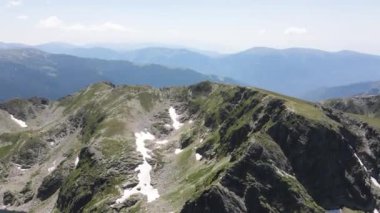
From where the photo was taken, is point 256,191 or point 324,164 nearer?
point 256,191

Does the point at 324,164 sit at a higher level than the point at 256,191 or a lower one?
higher

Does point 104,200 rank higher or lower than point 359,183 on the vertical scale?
lower

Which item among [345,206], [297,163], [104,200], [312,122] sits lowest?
[104,200]

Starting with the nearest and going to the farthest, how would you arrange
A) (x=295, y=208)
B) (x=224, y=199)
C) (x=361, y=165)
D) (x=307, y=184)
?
(x=224, y=199), (x=295, y=208), (x=307, y=184), (x=361, y=165)

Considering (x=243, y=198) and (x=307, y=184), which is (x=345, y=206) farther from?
(x=243, y=198)

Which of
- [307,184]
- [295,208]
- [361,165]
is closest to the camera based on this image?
[295,208]

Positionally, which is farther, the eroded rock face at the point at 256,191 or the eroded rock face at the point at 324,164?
the eroded rock face at the point at 324,164

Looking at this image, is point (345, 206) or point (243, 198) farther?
point (345, 206)

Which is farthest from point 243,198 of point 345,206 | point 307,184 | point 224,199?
point 345,206

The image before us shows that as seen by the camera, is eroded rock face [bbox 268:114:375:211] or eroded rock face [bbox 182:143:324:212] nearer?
eroded rock face [bbox 182:143:324:212]
